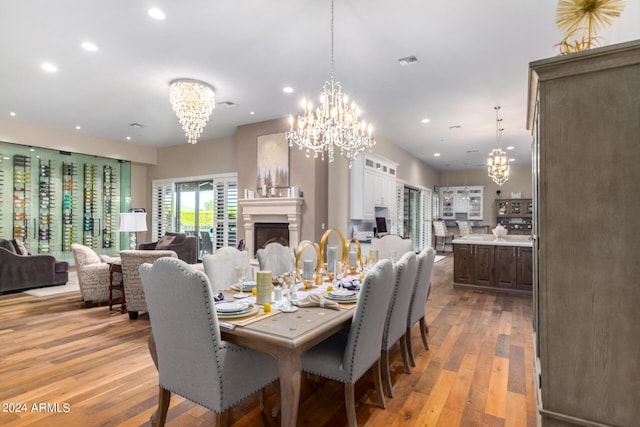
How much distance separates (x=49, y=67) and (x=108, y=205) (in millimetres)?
4766

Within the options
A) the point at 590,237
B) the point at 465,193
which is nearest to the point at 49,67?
the point at 590,237

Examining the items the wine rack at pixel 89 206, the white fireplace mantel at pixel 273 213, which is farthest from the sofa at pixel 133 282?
the wine rack at pixel 89 206

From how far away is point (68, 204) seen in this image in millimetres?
7527

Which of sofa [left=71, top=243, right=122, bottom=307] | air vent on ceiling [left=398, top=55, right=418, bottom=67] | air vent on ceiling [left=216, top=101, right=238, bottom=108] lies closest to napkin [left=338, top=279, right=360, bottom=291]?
air vent on ceiling [left=398, top=55, right=418, bottom=67]

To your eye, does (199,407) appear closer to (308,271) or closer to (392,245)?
(308,271)

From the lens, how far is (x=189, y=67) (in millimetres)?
4141

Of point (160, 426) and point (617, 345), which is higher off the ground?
point (617, 345)

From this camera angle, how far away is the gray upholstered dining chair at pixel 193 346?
5.08 ft

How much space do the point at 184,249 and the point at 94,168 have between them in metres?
3.25

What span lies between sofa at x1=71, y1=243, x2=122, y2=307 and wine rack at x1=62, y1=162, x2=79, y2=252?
12.1 ft

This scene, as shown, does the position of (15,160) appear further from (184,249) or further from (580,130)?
(580,130)

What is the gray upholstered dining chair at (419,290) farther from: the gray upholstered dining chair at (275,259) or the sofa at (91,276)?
the sofa at (91,276)

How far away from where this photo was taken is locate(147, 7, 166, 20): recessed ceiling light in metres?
2.98

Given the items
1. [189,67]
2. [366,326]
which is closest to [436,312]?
[366,326]
